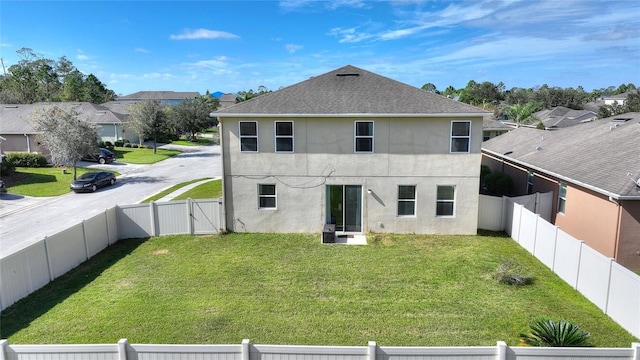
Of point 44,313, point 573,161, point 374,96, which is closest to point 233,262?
point 44,313

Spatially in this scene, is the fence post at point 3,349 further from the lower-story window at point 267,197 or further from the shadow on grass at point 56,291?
the lower-story window at point 267,197

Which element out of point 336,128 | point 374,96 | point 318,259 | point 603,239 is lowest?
point 318,259

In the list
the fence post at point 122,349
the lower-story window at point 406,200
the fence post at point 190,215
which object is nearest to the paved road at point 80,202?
the fence post at point 190,215

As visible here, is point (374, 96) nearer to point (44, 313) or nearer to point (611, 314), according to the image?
point (611, 314)

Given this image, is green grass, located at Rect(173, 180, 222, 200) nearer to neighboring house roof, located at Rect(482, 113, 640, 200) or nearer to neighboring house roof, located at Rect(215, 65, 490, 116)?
neighboring house roof, located at Rect(215, 65, 490, 116)

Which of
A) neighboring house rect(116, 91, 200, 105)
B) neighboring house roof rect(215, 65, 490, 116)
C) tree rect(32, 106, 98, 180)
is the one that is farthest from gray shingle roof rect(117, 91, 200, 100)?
neighboring house roof rect(215, 65, 490, 116)

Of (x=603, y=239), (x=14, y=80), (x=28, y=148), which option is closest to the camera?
(x=603, y=239)
